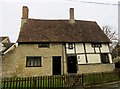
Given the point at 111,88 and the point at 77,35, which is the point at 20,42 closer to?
the point at 77,35

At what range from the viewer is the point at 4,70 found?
1070 inches

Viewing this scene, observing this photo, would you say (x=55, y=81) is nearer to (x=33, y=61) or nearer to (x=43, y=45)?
(x=33, y=61)

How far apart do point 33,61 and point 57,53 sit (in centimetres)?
309

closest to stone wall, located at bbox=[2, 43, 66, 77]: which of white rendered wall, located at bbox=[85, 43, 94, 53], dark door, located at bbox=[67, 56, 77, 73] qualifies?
dark door, located at bbox=[67, 56, 77, 73]

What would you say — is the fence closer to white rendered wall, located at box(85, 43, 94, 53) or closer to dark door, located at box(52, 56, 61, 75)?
dark door, located at box(52, 56, 61, 75)

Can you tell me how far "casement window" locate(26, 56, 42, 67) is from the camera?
27141mm

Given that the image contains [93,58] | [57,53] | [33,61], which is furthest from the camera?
Answer: [93,58]

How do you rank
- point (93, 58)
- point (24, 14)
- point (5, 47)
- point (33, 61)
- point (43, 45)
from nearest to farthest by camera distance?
1. point (33, 61)
2. point (43, 45)
3. point (93, 58)
4. point (24, 14)
5. point (5, 47)

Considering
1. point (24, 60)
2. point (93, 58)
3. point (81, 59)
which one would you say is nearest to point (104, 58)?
point (93, 58)

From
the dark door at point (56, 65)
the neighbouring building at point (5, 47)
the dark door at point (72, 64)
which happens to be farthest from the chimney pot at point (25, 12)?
the dark door at point (72, 64)

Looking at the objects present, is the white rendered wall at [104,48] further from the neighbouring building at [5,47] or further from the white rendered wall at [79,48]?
the neighbouring building at [5,47]

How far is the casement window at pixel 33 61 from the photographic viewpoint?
1069 inches

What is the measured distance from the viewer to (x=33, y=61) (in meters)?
27.2

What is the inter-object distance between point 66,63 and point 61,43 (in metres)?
2.59
